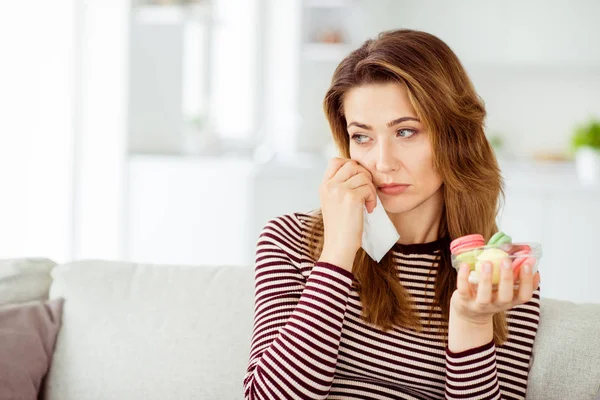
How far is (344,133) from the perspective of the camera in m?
1.78

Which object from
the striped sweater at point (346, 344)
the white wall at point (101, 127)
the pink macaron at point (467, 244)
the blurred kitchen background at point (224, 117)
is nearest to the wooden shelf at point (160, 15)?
the blurred kitchen background at point (224, 117)

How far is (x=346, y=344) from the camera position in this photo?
164 cm

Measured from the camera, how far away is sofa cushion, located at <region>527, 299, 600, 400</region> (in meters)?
1.65

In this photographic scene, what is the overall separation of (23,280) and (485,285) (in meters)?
1.21

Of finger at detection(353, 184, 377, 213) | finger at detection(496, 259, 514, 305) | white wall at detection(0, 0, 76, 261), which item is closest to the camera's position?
finger at detection(496, 259, 514, 305)

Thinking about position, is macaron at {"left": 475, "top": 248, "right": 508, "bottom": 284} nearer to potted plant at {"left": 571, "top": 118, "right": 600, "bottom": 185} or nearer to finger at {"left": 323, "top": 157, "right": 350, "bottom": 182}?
finger at {"left": 323, "top": 157, "right": 350, "bottom": 182}

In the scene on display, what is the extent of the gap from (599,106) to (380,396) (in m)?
5.10

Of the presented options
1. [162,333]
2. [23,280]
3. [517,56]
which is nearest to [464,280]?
[162,333]

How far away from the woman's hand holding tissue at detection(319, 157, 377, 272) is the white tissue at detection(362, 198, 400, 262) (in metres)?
0.02

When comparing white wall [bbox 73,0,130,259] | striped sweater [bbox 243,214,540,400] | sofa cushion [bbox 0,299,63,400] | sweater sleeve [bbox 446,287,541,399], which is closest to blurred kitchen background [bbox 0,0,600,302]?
white wall [bbox 73,0,130,259]

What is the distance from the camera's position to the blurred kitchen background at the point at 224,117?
148 inches

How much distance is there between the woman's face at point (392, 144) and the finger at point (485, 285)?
1.42 feet

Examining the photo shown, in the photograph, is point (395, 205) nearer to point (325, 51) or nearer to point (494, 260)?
point (494, 260)

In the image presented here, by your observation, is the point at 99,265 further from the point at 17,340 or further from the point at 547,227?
the point at 547,227
